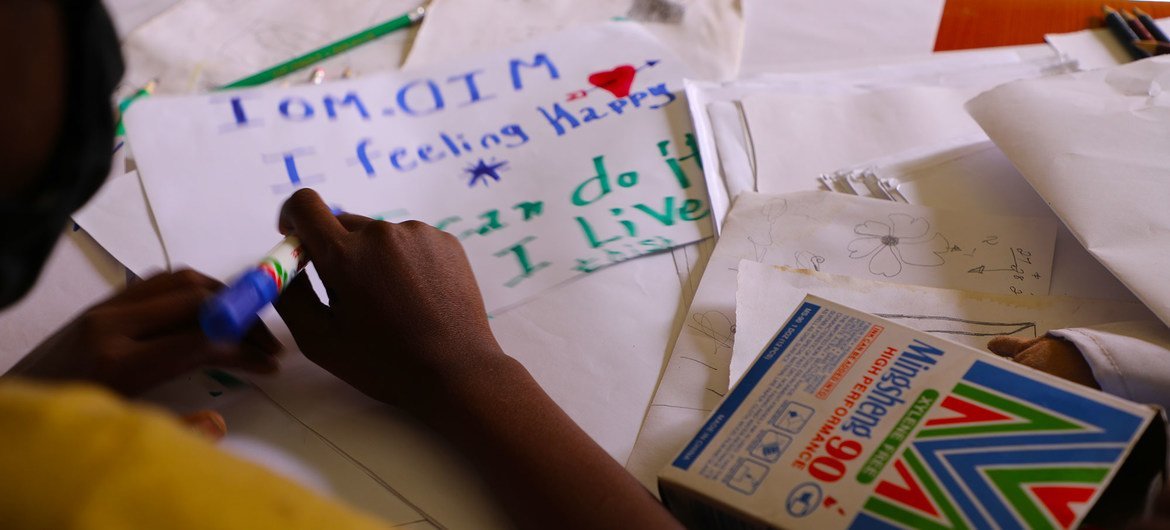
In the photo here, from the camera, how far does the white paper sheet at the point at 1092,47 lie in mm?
771

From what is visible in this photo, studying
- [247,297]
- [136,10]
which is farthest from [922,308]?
[136,10]

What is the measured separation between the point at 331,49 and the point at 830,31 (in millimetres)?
469

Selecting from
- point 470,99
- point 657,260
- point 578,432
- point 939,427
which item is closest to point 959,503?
point 939,427

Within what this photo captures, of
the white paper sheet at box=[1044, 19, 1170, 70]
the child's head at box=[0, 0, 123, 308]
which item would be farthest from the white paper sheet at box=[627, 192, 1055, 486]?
the child's head at box=[0, 0, 123, 308]

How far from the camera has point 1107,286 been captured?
0.59 m

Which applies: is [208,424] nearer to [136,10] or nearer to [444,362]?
[444,362]

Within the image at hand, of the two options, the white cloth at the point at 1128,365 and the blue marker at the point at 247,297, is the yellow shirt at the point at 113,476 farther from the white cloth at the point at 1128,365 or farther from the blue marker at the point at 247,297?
the white cloth at the point at 1128,365

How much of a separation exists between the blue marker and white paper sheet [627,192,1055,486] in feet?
0.76

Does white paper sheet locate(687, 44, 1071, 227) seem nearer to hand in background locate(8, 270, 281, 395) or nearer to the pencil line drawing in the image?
the pencil line drawing

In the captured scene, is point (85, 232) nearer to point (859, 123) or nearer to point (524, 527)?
point (524, 527)

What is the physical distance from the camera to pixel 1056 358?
500 millimetres

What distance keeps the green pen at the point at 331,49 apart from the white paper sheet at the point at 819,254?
396mm

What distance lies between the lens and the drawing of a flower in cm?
61

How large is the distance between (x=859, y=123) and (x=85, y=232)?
0.61 meters
